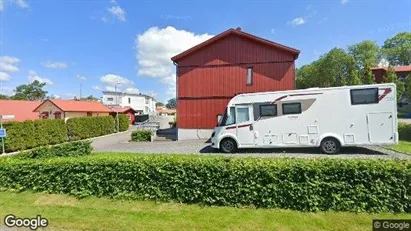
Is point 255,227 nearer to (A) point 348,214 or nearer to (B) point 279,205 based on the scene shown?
(B) point 279,205

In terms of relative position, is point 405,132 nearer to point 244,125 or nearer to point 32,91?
point 244,125

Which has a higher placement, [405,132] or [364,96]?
[364,96]

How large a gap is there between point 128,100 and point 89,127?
4702 centimetres

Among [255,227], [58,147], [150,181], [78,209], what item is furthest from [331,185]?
[58,147]

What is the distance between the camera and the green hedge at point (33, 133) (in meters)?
16.4

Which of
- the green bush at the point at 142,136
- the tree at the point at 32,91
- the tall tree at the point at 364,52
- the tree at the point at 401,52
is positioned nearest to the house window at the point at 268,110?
the green bush at the point at 142,136

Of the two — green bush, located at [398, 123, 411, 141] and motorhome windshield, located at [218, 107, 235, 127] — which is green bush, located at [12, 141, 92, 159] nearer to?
motorhome windshield, located at [218, 107, 235, 127]

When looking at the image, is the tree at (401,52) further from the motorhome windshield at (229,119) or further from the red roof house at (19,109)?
the red roof house at (19,109)

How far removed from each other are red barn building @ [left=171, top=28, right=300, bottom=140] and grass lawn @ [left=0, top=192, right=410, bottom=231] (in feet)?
41.7

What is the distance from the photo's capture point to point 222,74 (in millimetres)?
18109

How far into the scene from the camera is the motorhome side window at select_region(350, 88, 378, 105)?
10000 millimetres

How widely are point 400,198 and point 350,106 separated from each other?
6.29m

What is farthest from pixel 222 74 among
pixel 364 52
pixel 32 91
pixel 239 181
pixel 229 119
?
pixel 32 91

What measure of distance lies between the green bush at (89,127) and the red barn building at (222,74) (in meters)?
11.4
